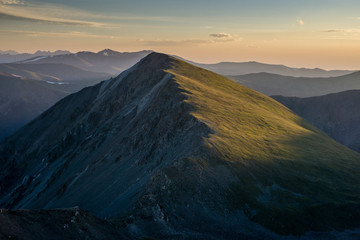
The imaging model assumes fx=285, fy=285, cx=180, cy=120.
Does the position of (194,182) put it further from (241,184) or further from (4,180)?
(4,180)

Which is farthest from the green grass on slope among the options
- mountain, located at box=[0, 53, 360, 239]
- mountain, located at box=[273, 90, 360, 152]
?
mountain, located at box=[273, 90, 360, 152]

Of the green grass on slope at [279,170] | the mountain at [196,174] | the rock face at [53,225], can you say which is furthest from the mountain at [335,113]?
the rock face at [53,225]

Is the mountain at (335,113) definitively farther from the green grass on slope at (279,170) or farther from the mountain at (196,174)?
the green grass on slope at (279,170)

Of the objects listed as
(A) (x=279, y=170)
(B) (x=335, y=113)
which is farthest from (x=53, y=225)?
(B) (x=335, y=113)

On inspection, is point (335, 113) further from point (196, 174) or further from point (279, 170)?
point (196, 174)

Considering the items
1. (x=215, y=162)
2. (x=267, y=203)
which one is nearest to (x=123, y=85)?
(x=215, y=162)

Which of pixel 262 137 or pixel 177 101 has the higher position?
pixel 177 101

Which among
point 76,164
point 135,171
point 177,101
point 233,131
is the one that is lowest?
point 76,164
